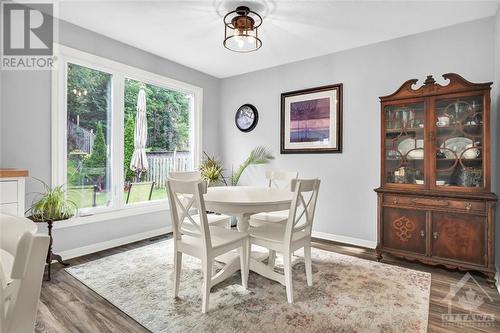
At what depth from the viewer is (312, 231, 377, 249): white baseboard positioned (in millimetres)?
3480

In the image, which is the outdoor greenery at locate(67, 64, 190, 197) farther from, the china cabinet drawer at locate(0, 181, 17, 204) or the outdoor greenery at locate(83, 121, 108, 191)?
the china cabinet drawer at locate(0, 181, 17, 204)

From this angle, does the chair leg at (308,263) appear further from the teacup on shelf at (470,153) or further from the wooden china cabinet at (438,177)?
the teacup on shelf at (470,153)

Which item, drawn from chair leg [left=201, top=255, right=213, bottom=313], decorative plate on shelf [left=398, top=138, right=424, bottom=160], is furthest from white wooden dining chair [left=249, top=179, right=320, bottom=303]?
decorative plate on shelf [left=398, top=138, right=424, bottom=160]

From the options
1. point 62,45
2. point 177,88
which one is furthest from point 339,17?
point 62,45

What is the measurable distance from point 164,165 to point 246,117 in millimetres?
1588

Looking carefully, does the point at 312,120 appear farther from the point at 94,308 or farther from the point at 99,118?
the point at 94,308

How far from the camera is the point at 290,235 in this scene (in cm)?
209

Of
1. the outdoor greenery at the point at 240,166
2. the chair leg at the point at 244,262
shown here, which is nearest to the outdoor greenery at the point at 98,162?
the outdoor greenery at the point at 240,166

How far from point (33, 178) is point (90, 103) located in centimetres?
106

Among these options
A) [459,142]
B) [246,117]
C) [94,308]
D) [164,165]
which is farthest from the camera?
[246,117]

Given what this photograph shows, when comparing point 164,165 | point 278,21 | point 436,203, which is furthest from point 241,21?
point 436,203

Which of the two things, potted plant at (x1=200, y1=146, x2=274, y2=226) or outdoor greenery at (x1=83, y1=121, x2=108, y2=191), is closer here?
outdoor greenery at (x1=83, y1=121, x2=108, y2=191)

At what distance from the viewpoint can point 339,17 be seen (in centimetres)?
280

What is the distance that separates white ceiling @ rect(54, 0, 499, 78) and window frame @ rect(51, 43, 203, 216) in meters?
0.35
